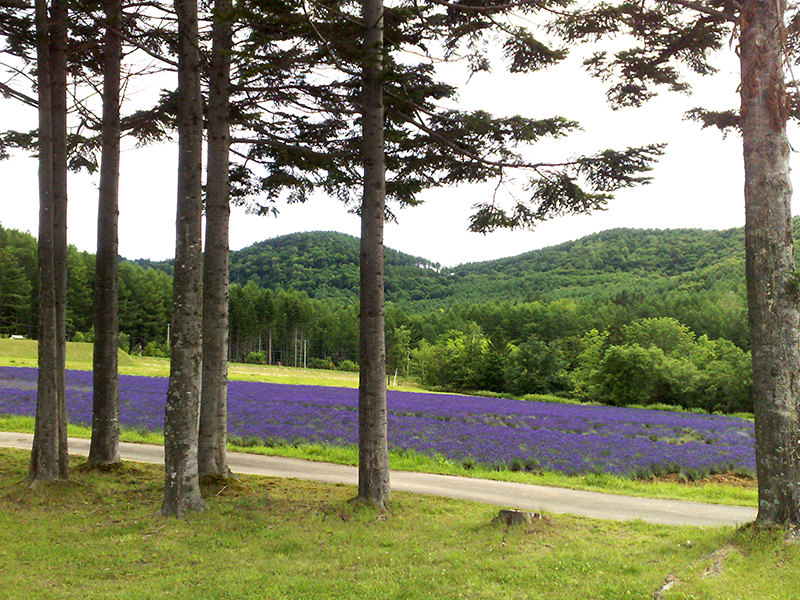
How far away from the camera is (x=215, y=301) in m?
8.97

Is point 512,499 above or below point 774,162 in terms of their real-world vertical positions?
below

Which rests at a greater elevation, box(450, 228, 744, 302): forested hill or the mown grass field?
box(450, 228, 744, 302): forested hill

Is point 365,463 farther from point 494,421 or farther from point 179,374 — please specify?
point 494,421

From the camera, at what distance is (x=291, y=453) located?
14.4 metres

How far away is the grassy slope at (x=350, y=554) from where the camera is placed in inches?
195

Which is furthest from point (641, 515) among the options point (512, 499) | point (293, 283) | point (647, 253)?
point (293, 283)

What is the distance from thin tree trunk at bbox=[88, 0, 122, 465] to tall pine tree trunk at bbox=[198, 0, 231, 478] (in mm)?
2242

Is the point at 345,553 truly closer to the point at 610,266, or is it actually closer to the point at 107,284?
the point at 107,284

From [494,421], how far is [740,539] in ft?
54.8

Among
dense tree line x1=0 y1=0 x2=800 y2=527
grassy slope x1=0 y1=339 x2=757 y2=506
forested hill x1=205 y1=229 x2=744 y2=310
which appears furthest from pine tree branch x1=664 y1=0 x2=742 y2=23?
forested hill x1=205 y1=229 x2=744 y2=310

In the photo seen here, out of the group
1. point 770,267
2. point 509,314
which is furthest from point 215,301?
point 509,314

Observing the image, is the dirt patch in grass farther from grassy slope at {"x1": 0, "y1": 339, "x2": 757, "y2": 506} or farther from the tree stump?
the tree stump

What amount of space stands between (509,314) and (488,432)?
72.3 meters

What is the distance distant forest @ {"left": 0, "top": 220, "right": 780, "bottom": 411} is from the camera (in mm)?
47044
